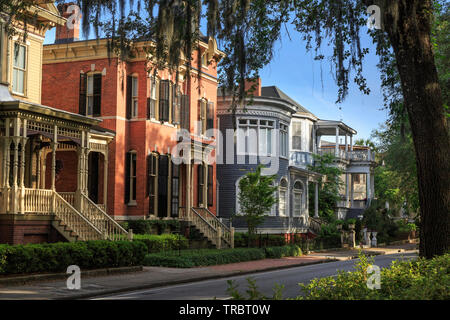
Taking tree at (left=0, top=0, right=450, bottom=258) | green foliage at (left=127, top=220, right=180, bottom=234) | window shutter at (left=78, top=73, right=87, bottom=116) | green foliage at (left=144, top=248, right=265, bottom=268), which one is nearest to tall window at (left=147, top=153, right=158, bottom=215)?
green foliage at (left=127, top=220, right=180, bottom=234)

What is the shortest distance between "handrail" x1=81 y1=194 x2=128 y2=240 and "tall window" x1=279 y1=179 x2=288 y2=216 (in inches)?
692

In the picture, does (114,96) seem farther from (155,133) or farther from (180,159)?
(180,159)

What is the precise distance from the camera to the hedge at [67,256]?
17203 millimetres

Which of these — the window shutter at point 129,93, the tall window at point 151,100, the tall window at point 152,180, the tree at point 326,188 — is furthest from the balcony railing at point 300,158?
the window shutter at point 129,93

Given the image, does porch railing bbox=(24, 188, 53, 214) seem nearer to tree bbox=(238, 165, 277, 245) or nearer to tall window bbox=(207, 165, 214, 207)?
tree bbox=(238, 165, 277, 245)

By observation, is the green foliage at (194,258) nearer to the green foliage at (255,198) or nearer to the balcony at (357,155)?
the green foliage at (255,198)

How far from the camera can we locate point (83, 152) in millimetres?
24969

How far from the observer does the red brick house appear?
98.4ft

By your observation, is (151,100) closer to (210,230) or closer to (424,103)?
(210,230)

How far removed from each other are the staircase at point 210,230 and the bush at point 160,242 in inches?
98.3

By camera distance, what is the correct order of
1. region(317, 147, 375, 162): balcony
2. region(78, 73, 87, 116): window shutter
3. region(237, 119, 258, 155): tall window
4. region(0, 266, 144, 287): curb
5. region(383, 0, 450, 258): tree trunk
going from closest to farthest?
region(383, 0, 450, 258): tree trunk < region(0, 266, 144, 287): curb < region(78, 73, 87, 116): window shutter < region(237, 119, 258, 155): tall window < region(317, 147, 375, 162): balcony

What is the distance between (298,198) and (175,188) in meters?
13.3
